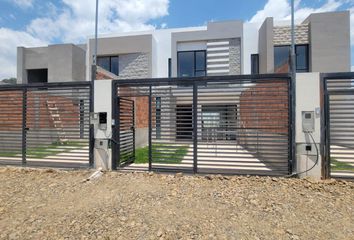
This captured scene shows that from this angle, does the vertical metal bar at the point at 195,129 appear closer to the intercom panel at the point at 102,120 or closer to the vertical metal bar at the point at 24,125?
the intercom panel at the point at 102,120

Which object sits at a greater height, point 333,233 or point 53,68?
point 53,68

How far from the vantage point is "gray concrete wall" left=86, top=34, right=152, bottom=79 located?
18609 millimetres

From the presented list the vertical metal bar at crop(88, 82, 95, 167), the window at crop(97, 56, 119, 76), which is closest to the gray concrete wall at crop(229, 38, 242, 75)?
the window at crop(97, 56, 119, 76)

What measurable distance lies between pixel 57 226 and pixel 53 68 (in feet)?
62.1

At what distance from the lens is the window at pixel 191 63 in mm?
17812

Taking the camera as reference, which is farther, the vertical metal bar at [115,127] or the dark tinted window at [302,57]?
the dark tinted window at [302,57]

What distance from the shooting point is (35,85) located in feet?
25.2

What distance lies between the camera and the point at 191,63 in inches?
710

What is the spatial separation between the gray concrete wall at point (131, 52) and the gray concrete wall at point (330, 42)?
36.0 ft

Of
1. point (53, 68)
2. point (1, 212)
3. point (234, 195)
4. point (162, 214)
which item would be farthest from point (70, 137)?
point (53, 68)

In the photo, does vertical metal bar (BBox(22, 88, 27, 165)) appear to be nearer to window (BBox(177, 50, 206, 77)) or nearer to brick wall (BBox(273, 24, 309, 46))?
window (BBox(177, 50, 206, 77))

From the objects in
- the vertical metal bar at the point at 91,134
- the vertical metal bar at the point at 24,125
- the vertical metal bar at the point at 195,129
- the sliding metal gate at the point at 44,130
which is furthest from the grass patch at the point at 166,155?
the vertical metal bar at the point at 24,125

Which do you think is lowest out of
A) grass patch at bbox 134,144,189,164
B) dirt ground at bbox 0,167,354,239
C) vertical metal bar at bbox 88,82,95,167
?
dirt ground at bbox 0,167,354,239

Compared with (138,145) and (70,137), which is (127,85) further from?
(138,145)
